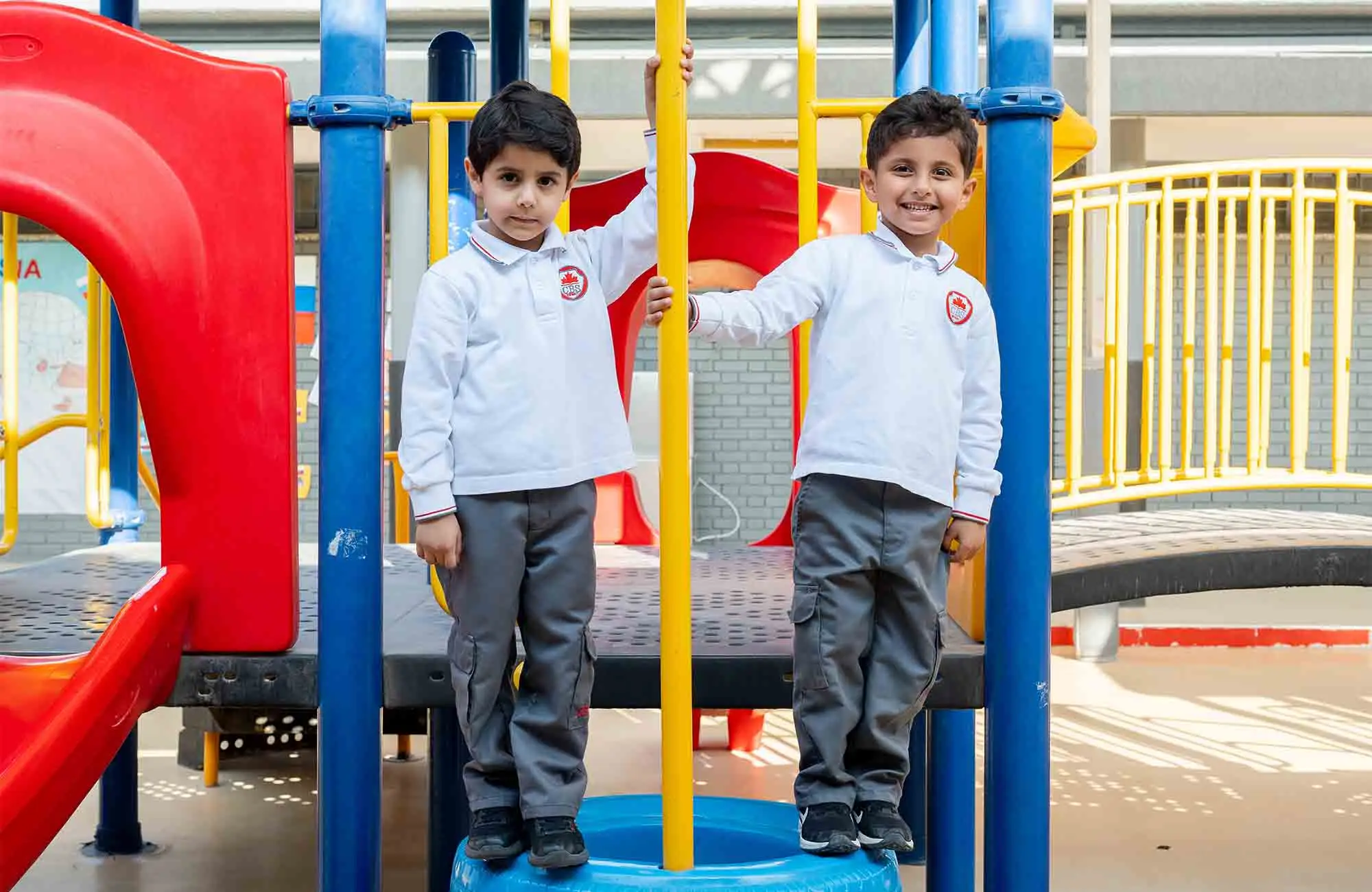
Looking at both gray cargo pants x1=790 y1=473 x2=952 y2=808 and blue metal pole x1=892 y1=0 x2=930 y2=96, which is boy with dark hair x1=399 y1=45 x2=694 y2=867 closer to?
gray cargo pants x1=790 y1=473 x2=952 y2=808

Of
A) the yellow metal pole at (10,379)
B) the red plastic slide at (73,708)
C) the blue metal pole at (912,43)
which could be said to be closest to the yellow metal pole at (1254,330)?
the blue metal pole at (912,43)

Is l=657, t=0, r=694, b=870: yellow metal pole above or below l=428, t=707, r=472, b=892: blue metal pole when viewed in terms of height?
above

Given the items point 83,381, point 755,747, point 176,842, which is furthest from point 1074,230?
point 83,381

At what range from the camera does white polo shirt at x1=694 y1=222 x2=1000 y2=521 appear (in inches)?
79.4

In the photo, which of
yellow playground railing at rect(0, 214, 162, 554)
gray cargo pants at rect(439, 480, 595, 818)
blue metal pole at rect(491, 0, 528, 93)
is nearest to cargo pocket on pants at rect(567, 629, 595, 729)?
gray cargo pants at rect(439, 480, 595, 818)

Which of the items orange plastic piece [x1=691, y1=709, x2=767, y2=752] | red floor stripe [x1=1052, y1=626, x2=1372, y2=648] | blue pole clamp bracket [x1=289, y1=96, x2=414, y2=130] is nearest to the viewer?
blue pole clamp bracket [x1=289, y1=96, x2=414, y2=130]

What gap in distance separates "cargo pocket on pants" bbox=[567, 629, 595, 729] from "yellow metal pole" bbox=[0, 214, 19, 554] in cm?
232

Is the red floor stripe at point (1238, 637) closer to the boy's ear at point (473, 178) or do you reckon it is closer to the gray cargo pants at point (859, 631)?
the gray cargo pants at point (859, 631)

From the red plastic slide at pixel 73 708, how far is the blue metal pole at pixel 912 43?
90.4 inches

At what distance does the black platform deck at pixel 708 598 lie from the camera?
2.21m

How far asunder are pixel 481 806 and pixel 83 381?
938cm

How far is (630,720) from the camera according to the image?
5758 mm

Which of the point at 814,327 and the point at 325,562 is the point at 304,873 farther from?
the point at 814,327

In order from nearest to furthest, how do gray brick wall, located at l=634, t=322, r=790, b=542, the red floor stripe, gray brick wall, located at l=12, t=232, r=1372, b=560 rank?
the red floor stripe < gray brick wall, located at l=12, t=232, r=1372, b=560 < gray brick wall, located at l=634, t=322, r=790, b=542
